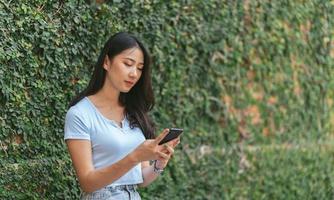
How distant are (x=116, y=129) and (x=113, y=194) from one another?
33cm

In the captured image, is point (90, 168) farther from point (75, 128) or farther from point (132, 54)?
point (132, 54)

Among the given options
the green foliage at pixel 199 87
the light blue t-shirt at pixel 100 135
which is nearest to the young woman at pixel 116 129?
the light blue t-shirt at pixel 100 135

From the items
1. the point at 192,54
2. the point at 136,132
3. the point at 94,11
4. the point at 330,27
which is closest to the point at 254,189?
the point at 192,54

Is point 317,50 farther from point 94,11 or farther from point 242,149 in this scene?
point 94,11

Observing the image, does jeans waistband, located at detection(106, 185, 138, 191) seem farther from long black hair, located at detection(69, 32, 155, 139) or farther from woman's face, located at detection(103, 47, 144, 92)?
woman's face, located at detection(103, 47, 144, 92)

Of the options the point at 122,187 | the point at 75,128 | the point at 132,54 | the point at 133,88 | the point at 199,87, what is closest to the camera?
the point at 75,128

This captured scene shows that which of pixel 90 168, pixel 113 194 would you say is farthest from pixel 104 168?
pixel 113 194

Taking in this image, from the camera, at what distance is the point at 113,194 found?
11.9 feet

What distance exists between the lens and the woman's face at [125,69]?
12.5 ft

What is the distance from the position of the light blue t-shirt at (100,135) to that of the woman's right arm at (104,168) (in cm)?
6

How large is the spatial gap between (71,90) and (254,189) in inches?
86.5

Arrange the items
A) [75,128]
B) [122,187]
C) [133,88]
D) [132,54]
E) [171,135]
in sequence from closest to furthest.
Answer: [171,135], [75,128], [122,187], [132,54], [133,88]

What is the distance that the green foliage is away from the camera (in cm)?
461

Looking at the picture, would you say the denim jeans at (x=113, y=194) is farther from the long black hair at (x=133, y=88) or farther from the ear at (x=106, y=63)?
the ear at (x=106, y=63)
